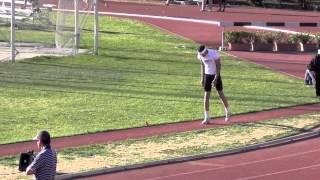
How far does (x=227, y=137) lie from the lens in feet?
57.7

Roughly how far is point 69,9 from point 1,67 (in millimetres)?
6654

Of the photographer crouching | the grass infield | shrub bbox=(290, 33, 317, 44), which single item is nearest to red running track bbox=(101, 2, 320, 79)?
shrub bbox=(290, 33, 317, 44)

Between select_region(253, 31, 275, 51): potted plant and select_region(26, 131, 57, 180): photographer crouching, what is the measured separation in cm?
2570

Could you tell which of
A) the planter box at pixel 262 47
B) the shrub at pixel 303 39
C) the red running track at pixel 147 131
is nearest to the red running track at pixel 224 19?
the planter box at pixel 262 47

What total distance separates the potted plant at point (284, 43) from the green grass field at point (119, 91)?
3.98 meters

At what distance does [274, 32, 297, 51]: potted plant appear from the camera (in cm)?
3616

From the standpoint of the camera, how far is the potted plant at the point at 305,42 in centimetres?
3647

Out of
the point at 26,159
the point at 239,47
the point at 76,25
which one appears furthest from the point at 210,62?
the point at 239,47

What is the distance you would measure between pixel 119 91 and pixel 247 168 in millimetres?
8896

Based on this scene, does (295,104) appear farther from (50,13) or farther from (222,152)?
(50,13)

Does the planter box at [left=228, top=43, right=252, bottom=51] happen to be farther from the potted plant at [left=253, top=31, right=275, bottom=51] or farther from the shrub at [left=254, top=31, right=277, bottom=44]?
the shrub at [left=254, top=31, right=277, bottom=44]

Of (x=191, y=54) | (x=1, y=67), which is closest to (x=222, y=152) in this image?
(x=1, y=67)

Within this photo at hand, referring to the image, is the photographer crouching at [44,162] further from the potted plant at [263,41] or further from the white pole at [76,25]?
the potted plant at [263,41]

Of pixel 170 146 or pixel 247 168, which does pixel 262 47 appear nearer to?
pixel 170 146
